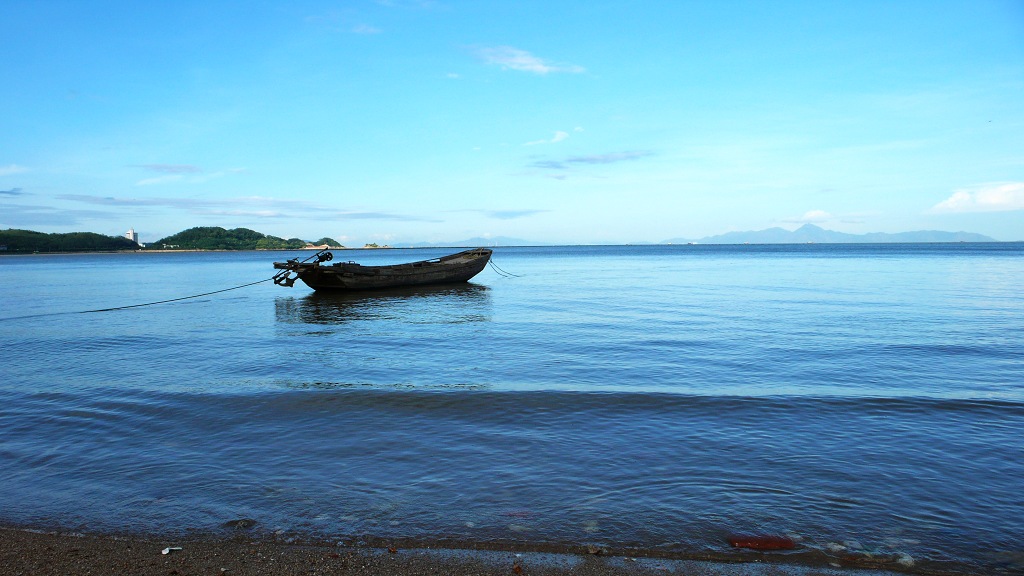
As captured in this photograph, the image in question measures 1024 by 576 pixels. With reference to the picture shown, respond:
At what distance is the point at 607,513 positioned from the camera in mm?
5816

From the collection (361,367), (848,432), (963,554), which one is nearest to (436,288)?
(361,367)

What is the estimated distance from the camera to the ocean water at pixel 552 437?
561 cm

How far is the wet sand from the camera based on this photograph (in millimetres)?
4723

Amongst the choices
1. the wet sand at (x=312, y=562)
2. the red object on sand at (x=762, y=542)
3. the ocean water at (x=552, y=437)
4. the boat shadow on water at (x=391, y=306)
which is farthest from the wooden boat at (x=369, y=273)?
the red object on sand at (x=762, y=542)

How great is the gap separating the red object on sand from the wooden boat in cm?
2815

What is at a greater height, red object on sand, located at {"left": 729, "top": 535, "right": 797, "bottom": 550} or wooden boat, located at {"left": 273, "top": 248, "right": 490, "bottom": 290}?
wooden boat, located at {"left": 273, "top": 248, "right": 490, "bottom": 290}

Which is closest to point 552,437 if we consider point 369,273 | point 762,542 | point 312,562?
point 762,542

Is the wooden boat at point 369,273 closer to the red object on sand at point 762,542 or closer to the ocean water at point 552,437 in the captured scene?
the ocean water at point 552,437

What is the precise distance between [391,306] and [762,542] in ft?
78.8

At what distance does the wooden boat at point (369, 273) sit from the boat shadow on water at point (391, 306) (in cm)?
57

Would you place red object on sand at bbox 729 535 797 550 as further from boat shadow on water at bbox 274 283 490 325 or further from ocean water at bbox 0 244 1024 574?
boat shadow on water at bbox 274 283 490 325

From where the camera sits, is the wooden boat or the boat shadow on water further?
the wooden boat

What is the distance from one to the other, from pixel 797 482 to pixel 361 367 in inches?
374

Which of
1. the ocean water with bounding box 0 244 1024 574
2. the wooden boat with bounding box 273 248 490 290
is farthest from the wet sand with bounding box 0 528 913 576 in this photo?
the wooden boat with bounding box 273 248 490 290
